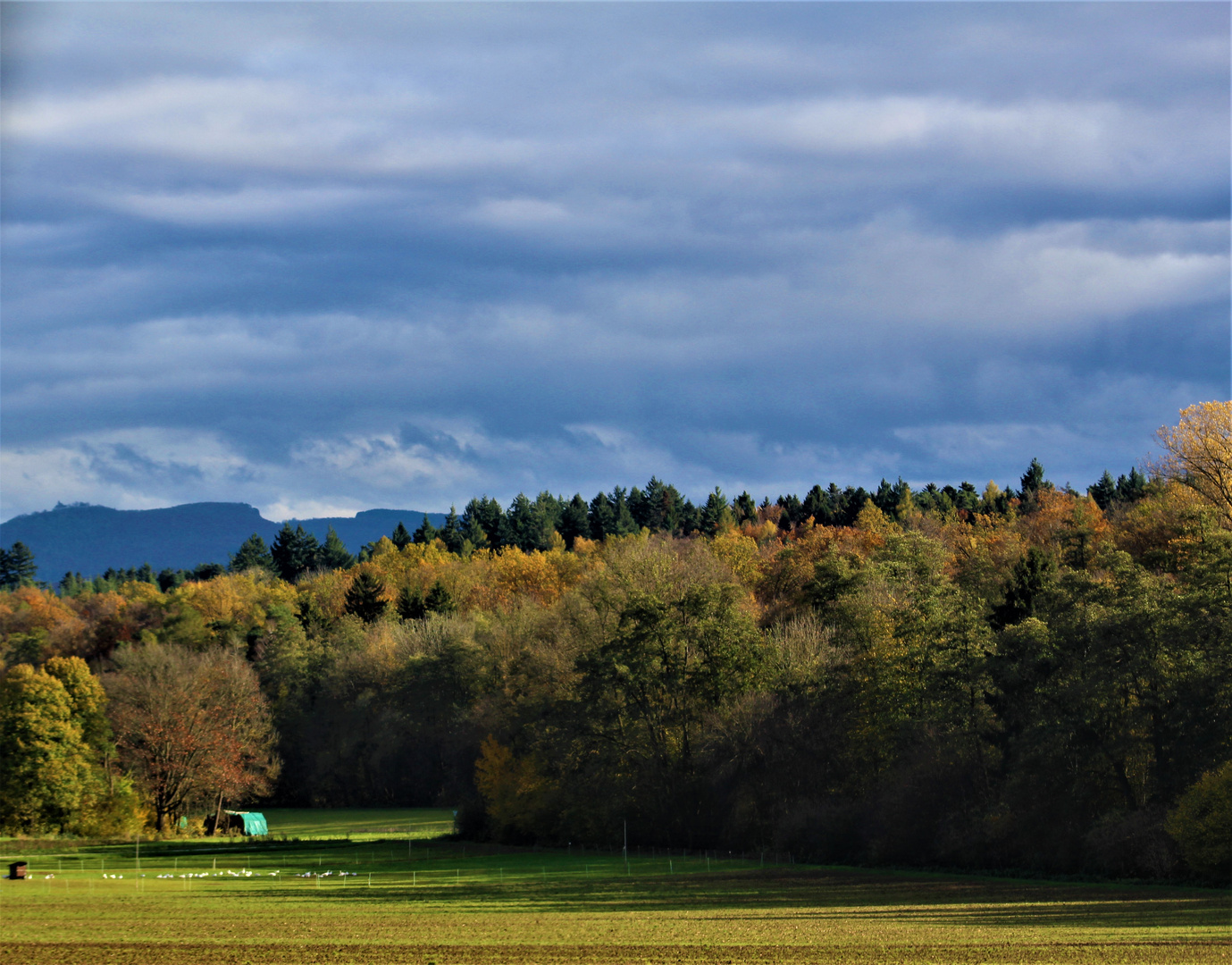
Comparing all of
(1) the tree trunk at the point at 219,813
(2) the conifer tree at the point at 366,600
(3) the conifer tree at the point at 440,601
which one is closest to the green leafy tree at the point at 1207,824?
(1) the tree trunk at the point at 219,813

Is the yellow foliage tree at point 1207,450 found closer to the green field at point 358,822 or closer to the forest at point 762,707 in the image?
the forest at point 762,707

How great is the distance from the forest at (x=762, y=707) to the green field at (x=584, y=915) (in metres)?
5.28

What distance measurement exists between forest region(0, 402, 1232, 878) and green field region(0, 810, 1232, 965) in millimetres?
5282

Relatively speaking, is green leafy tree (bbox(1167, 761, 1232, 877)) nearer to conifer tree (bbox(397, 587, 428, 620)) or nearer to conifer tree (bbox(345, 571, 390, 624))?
conifer tree (bbox(397, 587, 428, 620))

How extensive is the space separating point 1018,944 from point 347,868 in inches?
1795

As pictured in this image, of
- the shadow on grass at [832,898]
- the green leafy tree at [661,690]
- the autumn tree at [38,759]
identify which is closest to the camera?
the shadow on grass at [832,898]

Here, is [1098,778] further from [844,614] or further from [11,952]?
[11,952]

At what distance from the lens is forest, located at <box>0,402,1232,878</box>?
2279 inches

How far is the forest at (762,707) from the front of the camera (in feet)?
190

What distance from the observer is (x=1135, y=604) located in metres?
58.5

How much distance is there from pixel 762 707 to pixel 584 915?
34.5 metres

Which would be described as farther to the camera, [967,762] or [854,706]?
[854,706]

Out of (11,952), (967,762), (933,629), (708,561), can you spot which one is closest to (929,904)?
(967,762)

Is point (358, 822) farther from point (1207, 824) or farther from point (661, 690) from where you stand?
point (1207, 824)
